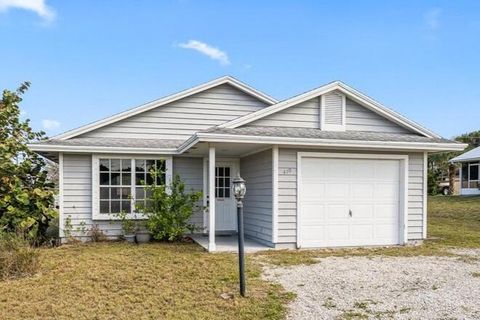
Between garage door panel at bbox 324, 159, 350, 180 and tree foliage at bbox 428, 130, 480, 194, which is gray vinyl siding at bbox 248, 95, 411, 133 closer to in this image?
garage door panel at bbox 324, 159, 350, 180

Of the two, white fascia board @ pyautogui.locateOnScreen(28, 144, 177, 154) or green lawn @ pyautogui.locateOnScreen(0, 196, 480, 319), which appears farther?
white fascia board @ pyautogui.locateOnScreen(28, 144, 177, 154)

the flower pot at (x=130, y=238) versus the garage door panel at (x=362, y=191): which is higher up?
the garage door panel at (x=362, y=191)

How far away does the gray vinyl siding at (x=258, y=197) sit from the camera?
982cm

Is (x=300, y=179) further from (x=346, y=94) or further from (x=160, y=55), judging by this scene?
(x=160, y=55)

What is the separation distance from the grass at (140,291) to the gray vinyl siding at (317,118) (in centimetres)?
335

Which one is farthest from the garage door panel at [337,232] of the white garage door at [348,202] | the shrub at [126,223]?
the shrub at [126,223]

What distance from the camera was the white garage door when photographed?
984cm

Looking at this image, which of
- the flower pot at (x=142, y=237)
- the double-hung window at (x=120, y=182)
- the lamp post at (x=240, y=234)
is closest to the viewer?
the lamp post at (x=240, y=234)

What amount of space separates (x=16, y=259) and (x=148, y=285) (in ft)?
7.64

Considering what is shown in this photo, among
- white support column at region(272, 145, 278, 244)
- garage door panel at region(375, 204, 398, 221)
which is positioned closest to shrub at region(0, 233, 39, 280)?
white support column at region(272, 145, 278, 244)

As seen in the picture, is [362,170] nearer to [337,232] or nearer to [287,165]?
[337,232]

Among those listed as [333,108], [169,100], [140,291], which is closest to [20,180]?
[169,100]

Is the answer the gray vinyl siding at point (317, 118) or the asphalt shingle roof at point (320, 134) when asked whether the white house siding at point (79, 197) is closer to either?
the asphalt shingle roof at point (320, 134)

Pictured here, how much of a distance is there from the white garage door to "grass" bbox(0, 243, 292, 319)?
2.35 m
